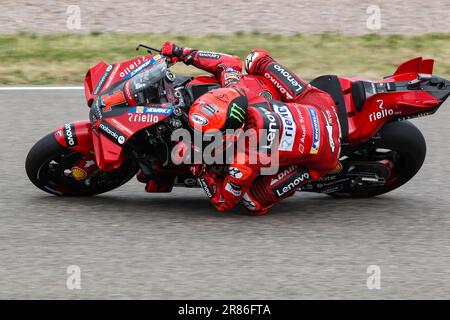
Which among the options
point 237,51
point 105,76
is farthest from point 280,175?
point 237,51

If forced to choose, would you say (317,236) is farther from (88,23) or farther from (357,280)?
(88,23)

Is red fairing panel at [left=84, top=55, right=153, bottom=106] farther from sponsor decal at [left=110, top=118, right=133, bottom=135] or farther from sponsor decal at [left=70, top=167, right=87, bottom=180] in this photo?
sponsor decal at [left=70, top=167, right=87, bottom=180]

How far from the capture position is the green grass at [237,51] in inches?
429

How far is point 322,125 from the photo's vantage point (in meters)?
6.64

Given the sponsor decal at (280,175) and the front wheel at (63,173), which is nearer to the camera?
the sponsor decal at (280,175)

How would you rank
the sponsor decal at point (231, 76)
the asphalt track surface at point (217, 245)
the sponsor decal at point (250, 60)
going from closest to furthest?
the asphalt track surface at point (217, 245), the sponsor decal at point (231, 76), the sponsor decal at point (250, 60)

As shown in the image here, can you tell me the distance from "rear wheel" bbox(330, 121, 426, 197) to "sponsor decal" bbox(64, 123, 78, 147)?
1857 millimetres

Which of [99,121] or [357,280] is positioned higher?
[99,121]

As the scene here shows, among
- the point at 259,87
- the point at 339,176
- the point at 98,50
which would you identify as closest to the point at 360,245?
the point at 339,176

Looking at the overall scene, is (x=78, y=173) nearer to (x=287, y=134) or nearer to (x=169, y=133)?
(x=169, y=133)

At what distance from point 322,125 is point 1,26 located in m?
6.71

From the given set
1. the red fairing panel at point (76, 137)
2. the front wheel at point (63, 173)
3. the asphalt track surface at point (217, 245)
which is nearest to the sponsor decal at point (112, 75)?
the red fairing panel at point (76, 137)

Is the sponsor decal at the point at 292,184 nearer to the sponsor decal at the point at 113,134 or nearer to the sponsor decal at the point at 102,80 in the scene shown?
the sponsor decal at the point at 113,134

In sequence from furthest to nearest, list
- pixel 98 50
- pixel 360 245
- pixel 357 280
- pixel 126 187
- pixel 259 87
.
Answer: pixel 98 50, pixel 126 187, pixel 259 87, pixel 360 245, pixel 357 280
